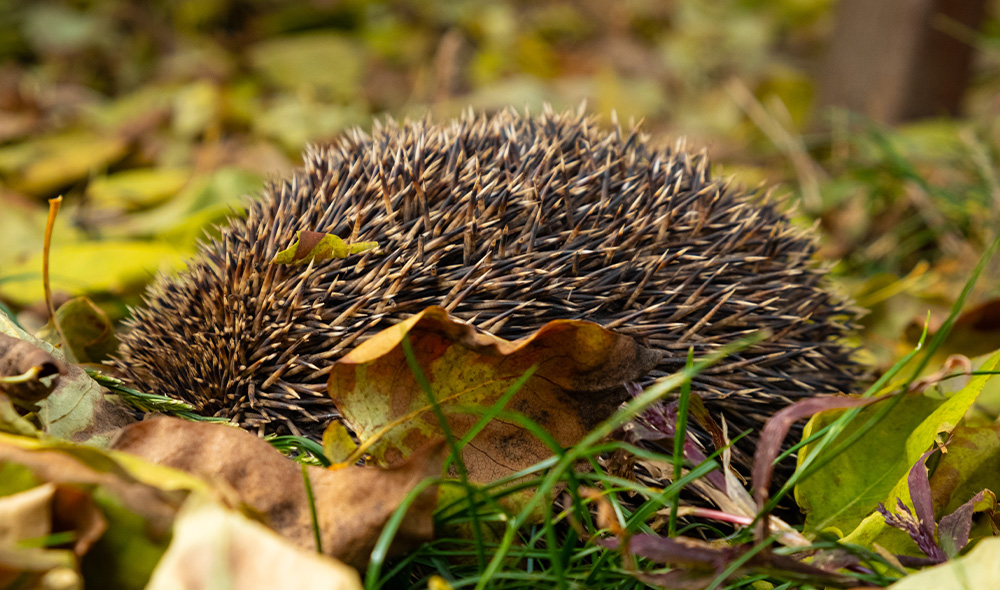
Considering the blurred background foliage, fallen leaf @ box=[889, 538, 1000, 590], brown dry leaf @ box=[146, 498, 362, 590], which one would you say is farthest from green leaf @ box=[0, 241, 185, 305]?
fallen leaf @ box=[889, 538, 1000, 590]

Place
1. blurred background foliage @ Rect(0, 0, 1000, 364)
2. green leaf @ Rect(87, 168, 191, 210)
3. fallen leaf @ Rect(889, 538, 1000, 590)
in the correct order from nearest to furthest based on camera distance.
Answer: fallen leaf @ Rect(889, 538, 1000, 590) < blurred background foliage @ Rect(0, 0, 1000, 364) < green leaf @ Rect(87, 168, 191, 210)

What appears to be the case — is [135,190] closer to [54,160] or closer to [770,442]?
[54,160]

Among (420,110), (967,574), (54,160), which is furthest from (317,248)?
(420,110)

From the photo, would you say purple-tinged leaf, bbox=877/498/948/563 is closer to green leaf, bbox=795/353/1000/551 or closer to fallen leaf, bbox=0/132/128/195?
green leaf, bbox=795/353/1000/551

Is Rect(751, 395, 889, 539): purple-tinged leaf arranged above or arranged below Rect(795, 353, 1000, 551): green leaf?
above

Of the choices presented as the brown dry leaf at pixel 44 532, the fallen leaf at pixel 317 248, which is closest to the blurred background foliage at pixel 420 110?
the fallen leaf at pixel 317 248

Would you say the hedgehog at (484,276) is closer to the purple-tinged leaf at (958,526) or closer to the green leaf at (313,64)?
the purple-tinged leaf at (958,526)
